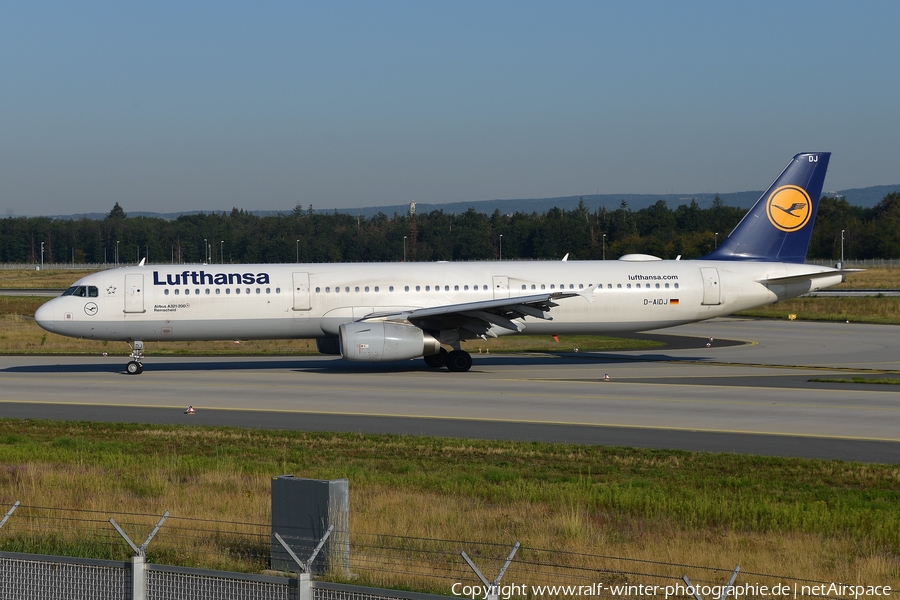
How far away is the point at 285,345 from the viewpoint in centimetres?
4669

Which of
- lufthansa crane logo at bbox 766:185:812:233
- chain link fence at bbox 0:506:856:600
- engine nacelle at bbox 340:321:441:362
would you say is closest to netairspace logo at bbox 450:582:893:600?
chain link fence at bbox 0:506:856:600

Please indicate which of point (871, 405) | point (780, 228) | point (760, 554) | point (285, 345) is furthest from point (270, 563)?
point (285, 345)

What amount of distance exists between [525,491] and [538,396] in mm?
12487

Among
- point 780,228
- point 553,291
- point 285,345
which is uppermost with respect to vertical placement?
point 780,228

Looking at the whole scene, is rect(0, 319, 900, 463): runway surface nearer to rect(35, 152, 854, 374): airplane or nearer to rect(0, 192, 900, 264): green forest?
rect(35, 152, 854, 374): airplane

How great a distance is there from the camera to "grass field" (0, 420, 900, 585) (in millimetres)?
12008

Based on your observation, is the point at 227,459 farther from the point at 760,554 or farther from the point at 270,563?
the point at 760,554

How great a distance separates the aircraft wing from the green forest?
9696 cm

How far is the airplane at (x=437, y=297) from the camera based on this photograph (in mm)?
33000

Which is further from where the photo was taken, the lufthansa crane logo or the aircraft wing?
the lufthansa crane logo

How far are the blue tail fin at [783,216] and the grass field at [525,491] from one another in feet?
66.1

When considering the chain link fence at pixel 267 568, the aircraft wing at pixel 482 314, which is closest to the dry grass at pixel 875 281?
the aircraft wing at pixel 482 314

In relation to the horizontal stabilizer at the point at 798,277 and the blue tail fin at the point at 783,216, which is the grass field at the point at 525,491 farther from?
the blue tail fin at the point at 783,216

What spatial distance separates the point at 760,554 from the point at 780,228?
27.5 metres
